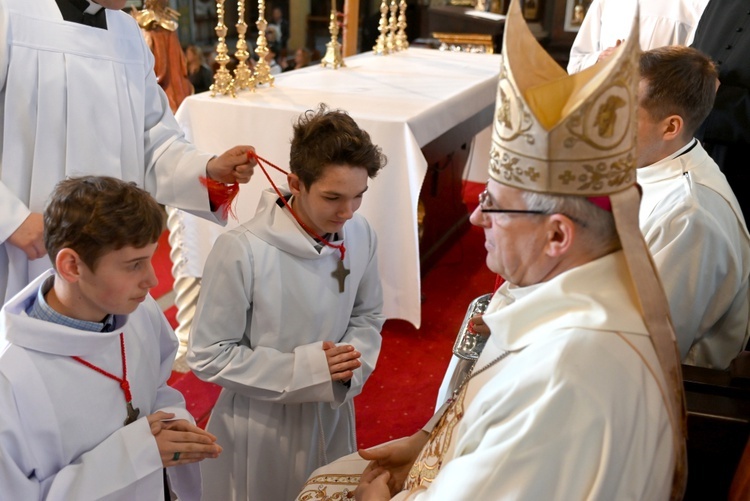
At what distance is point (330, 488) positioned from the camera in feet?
6.14

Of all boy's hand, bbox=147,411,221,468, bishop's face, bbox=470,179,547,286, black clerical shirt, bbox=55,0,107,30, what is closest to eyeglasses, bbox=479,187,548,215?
bishop's face, bbox=470,179,547,286

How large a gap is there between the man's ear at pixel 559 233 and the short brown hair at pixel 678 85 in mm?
1027

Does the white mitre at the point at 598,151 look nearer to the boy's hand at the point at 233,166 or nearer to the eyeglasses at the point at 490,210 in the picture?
the eyeglasses at the point at 490,210

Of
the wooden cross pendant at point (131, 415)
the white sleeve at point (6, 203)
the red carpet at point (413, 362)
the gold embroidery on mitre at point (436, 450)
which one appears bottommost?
the red carpet at point (413, 362)

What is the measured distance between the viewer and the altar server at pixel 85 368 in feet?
5.25

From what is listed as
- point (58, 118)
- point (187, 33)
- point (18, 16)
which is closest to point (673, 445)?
point (58, 118)

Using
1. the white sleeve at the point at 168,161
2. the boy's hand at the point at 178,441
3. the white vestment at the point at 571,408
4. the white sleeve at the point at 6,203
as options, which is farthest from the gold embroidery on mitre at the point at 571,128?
the white sleeve at the point at 6,203

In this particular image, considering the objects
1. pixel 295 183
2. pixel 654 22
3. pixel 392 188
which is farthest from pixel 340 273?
pixel 654 22

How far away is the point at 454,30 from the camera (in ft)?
24.2

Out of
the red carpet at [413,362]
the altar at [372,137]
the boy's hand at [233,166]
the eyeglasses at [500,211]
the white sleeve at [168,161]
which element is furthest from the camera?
the altar at [372,137]

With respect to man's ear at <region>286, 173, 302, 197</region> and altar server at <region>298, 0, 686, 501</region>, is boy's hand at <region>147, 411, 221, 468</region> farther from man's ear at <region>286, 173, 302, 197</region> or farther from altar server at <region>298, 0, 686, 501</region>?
man's ear at <region>286, 173, 302, 197</region>

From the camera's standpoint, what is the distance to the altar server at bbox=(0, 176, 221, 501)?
1.60m

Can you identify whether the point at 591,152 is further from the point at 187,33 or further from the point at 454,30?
the point at 454,30

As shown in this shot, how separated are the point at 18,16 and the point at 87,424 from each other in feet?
4.33
